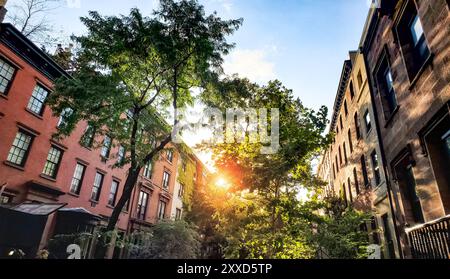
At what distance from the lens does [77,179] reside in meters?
20.3

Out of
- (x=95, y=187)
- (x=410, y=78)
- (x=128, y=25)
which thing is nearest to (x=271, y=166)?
(x=410, y=78)

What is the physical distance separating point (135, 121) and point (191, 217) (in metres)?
17.9

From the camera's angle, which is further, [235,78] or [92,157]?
[92,157]

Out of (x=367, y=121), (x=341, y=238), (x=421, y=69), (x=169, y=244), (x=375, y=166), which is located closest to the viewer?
(x=421, y=69)

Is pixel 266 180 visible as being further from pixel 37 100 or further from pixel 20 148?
pixel 37 100

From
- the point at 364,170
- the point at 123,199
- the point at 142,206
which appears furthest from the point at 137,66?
the point at 142,206

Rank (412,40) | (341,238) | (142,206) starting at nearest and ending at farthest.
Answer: (412,40), (341,238), (142,206)

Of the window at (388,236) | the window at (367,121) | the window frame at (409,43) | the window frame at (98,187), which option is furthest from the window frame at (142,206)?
the window frame at (409,43)

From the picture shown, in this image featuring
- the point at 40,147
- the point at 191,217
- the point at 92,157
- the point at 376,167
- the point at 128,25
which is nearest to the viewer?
the point at 128,25

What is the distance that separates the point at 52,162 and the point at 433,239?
66.4 feet

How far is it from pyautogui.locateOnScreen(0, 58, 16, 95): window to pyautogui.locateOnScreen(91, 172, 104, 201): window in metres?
9.19

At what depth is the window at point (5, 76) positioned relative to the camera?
15.2 meters
